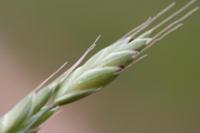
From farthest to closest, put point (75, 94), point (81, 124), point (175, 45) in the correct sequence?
1. point (175, 45)
2. point (81, 124)
3. point (75, 94)

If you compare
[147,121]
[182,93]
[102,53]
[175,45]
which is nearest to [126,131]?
[147,121]

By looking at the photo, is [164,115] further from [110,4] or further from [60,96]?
[60,96]

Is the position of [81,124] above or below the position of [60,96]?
above

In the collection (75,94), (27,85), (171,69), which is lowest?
(75,94)

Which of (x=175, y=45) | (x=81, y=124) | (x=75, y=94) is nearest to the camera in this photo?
(x=75, y=94)

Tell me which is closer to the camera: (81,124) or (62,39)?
(81,124)

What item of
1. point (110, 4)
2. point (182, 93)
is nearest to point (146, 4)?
point (110, 4)
